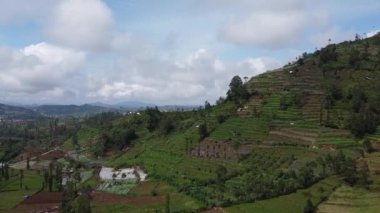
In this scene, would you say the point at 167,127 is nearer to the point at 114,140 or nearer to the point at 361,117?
the point at 114,140

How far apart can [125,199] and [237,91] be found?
150 feet

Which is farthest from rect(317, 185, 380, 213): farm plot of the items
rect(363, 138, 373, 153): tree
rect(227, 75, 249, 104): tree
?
rect(227, 75, 249, 104): tree

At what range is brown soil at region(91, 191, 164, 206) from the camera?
62888mm

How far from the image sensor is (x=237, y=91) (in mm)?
104750

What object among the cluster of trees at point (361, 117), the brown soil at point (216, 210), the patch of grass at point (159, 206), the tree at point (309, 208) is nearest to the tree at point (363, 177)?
the tree at point (309, 208)

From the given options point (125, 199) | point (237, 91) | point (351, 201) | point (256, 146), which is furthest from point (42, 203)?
point (237, 91)

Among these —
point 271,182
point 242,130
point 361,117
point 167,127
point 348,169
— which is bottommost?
point 271,182

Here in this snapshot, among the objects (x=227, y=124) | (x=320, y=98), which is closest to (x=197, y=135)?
(x=227, y=124)

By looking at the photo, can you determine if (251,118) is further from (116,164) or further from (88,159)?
(88,159)

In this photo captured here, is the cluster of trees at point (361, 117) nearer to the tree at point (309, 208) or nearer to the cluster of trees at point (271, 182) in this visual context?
A: the cluster of trees at point (271, 182)

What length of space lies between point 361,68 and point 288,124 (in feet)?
106

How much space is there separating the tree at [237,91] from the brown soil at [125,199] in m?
42.4

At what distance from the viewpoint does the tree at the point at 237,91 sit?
104m

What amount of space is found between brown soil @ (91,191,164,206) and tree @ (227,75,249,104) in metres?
42.4
